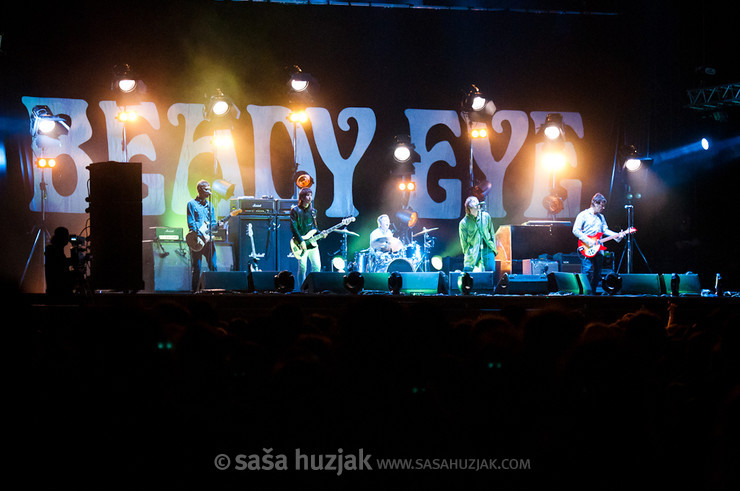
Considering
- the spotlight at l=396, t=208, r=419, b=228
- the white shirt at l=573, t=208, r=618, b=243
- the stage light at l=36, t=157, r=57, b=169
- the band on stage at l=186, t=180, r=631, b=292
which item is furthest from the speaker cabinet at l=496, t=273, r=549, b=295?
the stage light at l=36, t=157, r=57, b=169

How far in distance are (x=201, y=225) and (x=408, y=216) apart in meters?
4.38

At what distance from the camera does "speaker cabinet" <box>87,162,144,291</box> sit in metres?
6.37

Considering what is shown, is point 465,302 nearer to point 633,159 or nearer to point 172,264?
point 172,264

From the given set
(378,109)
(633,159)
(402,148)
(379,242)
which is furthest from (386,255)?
(633,159)

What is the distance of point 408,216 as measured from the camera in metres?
12.7

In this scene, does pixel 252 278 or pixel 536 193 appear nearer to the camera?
pixel 252 278

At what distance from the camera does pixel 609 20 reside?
43.7 ft

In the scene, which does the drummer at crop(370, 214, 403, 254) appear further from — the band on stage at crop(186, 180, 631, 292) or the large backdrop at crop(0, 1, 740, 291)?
the band on stage at crop(186, 180, 631, 292)

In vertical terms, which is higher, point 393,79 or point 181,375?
point 393,79

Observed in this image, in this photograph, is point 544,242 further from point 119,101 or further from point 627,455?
point 627,455

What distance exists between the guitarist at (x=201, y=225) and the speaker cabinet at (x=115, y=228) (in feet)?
12.6

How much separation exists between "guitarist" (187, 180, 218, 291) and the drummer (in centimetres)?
318

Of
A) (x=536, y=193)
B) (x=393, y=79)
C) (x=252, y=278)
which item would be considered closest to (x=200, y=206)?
(x=252, y=278)

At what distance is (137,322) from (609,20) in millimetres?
13599
